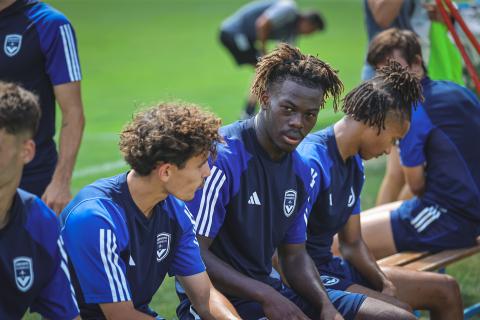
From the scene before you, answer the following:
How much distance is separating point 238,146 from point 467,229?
86.9 inches

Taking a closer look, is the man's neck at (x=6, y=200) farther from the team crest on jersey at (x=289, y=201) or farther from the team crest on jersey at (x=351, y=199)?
the team crest on jersey at (x=351, y=199)

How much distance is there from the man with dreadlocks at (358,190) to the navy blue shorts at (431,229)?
70cm

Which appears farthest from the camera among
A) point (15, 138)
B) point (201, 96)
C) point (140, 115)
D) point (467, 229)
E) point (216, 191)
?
point (201, 96)

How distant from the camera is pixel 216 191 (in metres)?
4.46

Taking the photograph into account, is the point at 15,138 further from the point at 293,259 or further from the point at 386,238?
the point at 386,238

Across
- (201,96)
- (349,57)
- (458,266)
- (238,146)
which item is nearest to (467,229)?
(458,266)

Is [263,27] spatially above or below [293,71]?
above

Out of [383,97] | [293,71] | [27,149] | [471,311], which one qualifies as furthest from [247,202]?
[471,311]

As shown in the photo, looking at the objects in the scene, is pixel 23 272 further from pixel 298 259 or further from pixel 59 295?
pixel 298 259

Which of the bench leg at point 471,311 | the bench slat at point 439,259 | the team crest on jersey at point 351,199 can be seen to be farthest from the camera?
the bench leg at point 471,311

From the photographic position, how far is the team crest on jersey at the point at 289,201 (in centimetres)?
470

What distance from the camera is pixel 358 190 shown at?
5371 mm

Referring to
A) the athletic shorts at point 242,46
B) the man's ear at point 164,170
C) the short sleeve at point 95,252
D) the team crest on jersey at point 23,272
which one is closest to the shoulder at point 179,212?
the man's ear at point 164,170

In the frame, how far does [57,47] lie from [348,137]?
178 centimetres
